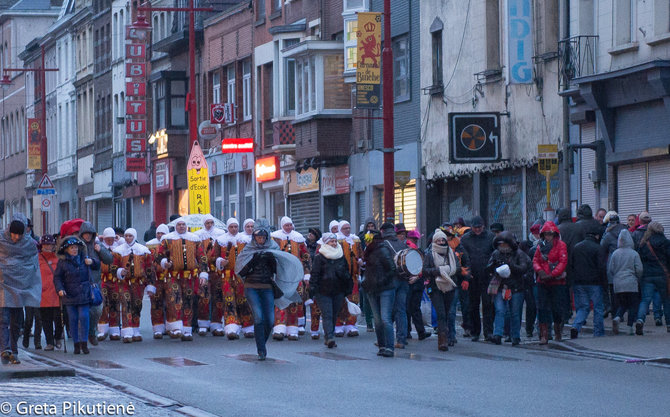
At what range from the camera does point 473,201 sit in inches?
1379

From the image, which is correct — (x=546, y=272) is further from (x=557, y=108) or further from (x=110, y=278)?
(x=557, y=108)

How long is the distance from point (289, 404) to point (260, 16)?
35954mm

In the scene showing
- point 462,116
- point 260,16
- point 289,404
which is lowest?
point 289,404

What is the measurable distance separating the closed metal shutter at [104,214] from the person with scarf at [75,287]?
157ft

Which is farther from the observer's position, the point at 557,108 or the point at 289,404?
the point at 557,108

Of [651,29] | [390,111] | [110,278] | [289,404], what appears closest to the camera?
[289,404]

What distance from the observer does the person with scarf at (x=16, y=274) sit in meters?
17.9

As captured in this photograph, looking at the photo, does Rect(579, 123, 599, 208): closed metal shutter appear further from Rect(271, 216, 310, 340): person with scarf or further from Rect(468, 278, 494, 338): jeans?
Rect(271, 216, 310, 340): person with scarf

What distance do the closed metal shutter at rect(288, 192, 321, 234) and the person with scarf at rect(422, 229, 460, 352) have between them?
75.7 feet

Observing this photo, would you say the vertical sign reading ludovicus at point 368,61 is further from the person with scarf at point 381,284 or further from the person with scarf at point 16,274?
the person with scarf at point 16,274

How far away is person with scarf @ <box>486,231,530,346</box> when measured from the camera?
21.3 metres

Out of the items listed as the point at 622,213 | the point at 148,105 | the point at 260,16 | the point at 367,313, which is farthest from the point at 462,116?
the point at 148,105

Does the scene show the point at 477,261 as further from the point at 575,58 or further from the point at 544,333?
the point at 575,58

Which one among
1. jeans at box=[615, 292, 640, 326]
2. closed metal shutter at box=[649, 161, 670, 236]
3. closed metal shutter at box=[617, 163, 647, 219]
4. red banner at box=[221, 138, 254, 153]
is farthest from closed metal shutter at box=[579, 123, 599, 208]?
red banner at box=[221, 138, 254, 153]
